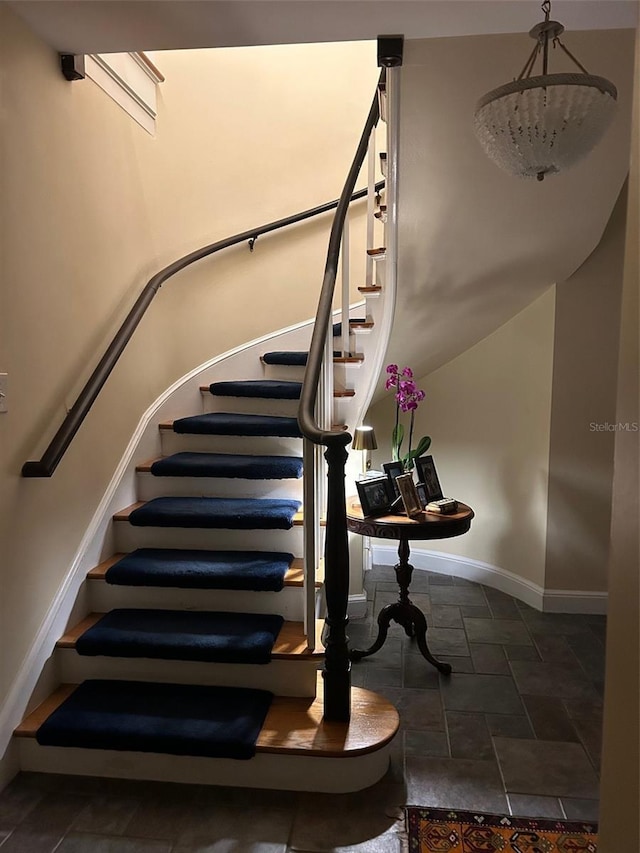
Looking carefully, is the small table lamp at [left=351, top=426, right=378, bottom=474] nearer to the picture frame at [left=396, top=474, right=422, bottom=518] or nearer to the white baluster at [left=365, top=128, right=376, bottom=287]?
the picture frame at [left=396, top=474, right=422, bottom=518]

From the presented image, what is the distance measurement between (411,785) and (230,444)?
5.79ft

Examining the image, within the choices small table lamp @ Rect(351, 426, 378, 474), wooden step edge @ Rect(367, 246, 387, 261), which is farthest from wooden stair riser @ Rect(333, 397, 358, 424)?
wooden step edge @ Rect(367, 246, 387, 261)

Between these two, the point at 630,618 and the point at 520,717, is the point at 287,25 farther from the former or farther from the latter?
the point at 520,717

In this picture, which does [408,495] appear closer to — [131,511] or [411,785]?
[411,785]

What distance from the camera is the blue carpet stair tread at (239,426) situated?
2973 millimetres

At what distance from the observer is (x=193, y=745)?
1.91m

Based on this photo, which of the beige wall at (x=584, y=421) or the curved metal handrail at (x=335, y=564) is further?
the beige wall at (x=584, y=421)

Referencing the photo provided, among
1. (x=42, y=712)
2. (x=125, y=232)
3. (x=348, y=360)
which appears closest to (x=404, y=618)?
(x=348, y=360)

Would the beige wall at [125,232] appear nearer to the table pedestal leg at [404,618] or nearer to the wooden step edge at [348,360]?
the wooden step edge at [348,360]

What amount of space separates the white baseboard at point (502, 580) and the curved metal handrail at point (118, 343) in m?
2.27

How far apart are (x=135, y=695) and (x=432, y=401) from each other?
2.63 m

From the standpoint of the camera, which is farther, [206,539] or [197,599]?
[206,539]

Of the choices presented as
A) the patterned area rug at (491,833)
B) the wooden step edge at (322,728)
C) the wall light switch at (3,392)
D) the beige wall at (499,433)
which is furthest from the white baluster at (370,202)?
the patterned area rug at (491,833)

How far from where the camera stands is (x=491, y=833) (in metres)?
1.77
